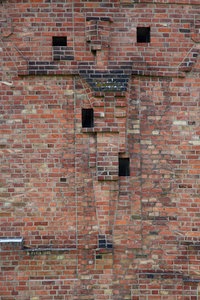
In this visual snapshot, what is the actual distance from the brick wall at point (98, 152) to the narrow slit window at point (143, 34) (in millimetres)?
93

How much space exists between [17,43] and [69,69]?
2.78ft

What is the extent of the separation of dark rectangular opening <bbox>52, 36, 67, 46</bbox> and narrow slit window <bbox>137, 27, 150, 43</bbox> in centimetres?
111

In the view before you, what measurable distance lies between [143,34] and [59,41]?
1.26 metres

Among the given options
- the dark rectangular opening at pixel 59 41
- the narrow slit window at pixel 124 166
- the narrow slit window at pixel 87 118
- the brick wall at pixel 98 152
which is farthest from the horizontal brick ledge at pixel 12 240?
the dark rectangular opening at pixel 59 41

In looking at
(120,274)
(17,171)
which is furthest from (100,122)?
(120,274)

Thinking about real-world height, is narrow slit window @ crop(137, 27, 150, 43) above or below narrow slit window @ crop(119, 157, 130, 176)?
above

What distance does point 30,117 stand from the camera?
5.49 meters

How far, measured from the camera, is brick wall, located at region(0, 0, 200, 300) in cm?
542

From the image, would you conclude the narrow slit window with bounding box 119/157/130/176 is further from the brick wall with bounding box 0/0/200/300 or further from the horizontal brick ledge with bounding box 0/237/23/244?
the horizontal brick ledge with bounding box 0/237/23/244

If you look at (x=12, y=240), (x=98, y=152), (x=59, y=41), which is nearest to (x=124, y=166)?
(x=98, y=152)

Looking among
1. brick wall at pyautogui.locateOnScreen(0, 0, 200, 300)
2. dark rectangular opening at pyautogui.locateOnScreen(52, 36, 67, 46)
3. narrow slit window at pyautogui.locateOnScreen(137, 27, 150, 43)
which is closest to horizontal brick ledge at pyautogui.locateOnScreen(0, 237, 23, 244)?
brick wall at pyautogui.locateOnScreen(0, 0, 200, 300)

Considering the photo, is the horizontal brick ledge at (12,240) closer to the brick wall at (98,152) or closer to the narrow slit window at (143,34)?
the brick wall at (98,152)

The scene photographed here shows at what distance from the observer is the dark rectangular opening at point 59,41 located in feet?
18.2

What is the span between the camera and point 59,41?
5586 millimetres
